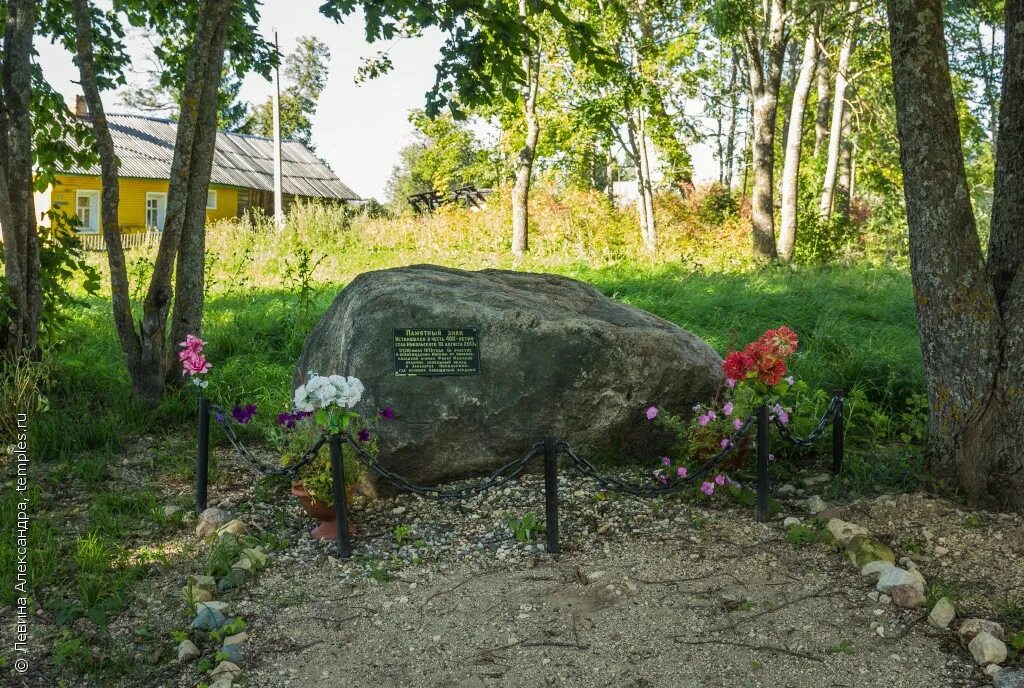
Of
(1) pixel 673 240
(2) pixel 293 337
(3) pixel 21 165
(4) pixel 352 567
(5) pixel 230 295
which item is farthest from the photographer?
(1) pixel 673 240

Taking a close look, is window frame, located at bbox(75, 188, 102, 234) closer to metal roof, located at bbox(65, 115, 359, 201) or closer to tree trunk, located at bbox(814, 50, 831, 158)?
metal roof, located at bbox(65, 115, 359, 201)

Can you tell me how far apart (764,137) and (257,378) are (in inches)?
473

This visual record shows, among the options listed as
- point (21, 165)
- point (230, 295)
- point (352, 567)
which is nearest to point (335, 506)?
point (352, 567)

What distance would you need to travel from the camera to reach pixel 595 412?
20.3ft

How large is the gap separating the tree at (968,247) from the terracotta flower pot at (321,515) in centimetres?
365

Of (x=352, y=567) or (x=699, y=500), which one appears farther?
(x=699, y=500)

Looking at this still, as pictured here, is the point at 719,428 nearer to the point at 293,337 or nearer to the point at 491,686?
the point at 491,686

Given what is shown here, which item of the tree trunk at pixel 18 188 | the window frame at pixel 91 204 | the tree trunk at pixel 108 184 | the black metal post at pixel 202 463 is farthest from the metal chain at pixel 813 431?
the window frame at pixel 91 204

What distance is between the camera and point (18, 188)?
7.55 meters

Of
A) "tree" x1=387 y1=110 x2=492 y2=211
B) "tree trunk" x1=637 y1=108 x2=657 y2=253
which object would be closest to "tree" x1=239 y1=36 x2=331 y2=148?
"tree" x1=387 y1=110 x2=492 y2=211

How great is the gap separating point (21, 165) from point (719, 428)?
19.4 ft

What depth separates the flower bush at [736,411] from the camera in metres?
5.88

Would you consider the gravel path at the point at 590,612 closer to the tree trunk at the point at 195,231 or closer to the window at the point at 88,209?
the tree trunk at the point at 195,231

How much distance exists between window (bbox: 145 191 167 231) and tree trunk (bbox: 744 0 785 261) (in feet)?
74.4
